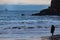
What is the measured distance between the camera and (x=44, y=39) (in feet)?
60.4

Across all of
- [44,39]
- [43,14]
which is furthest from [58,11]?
[44,39]

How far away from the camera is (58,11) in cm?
7331

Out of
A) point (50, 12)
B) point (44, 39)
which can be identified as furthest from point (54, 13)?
point (44, 39)

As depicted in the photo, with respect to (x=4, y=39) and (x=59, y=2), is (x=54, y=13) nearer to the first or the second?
(x=59, y=2)

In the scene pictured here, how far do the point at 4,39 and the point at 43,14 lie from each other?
61675 mm

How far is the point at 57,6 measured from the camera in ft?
237

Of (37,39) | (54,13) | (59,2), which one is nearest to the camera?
(37,39)

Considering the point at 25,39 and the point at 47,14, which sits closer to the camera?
the point at 25,39

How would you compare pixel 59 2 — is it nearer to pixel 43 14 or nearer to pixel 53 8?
pixel 53 8

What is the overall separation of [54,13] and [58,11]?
10.6 ft

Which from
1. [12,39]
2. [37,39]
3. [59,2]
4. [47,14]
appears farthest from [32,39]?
[47,14]

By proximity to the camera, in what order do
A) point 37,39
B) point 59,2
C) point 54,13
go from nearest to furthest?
point 37,39 → point 59,2 → point 54,13

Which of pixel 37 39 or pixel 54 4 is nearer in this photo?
pixel 37 39

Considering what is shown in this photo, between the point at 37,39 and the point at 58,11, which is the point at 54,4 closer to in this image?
the point at 58,11
